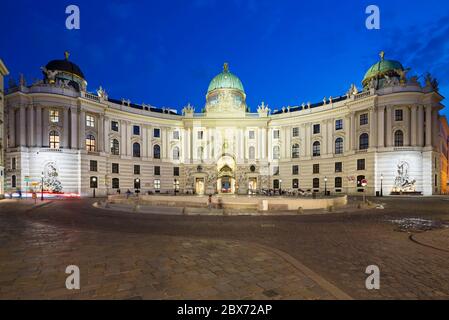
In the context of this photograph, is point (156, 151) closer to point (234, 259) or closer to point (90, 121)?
point (90, 121)

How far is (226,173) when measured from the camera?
2320 inches

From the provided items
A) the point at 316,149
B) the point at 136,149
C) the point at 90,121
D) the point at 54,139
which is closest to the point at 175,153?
the point at 136,149

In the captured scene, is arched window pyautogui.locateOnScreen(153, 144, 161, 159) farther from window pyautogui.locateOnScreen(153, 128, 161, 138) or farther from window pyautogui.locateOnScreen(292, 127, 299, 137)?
window pyautogui.locateOnScreen(292, 127, 299, 137)

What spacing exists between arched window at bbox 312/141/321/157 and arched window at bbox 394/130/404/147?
14.4 m

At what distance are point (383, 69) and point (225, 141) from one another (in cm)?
3852

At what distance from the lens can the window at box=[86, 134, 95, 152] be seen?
48.7 meters

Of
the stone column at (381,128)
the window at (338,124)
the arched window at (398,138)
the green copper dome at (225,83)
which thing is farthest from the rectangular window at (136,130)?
the arched window at (398,138)

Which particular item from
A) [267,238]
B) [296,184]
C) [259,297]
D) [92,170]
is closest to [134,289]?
[259,297]

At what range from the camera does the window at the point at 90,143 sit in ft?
160

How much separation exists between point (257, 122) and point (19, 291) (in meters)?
56.8

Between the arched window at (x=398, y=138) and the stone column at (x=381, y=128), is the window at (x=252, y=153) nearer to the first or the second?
the stone column at (x=381, y=128)

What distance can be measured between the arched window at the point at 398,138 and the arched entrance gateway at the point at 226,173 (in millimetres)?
33189

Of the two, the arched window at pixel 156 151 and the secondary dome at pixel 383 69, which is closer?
the secondary dome at pixel 383 69
